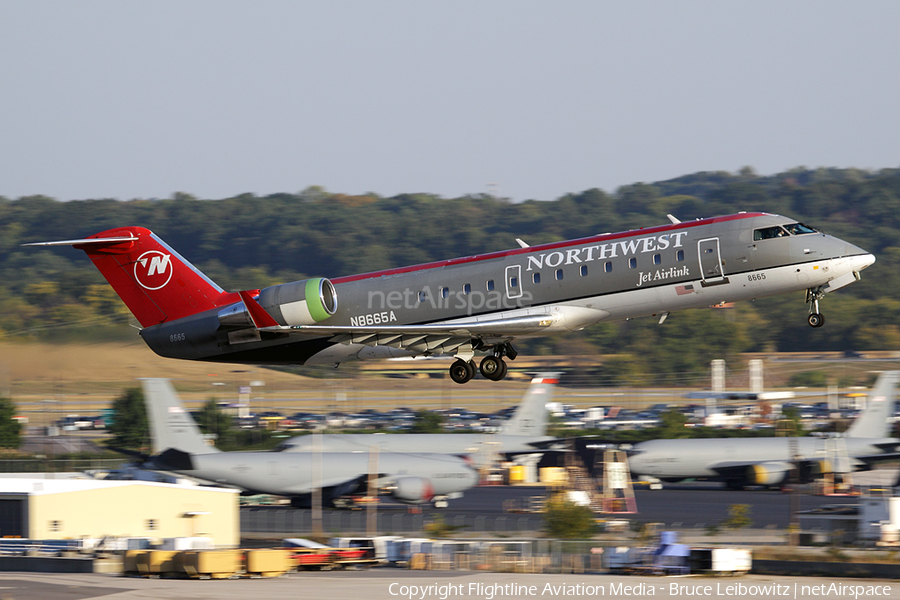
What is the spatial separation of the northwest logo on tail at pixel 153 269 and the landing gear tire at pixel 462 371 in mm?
7714

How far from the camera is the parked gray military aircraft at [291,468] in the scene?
39438 mm

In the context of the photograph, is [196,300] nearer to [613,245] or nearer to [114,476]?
[613,245]

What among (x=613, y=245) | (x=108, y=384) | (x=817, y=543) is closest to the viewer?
(x=613, y=245)

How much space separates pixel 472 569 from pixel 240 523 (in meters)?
13.1

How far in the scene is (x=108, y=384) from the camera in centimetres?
3881

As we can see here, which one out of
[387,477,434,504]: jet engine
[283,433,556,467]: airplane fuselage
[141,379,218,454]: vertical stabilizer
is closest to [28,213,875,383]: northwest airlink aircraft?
[141,379,218,454]: vertical stabilizer

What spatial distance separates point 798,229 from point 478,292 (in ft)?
24.3

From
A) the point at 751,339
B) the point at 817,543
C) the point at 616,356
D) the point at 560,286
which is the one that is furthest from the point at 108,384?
the point at 751,339

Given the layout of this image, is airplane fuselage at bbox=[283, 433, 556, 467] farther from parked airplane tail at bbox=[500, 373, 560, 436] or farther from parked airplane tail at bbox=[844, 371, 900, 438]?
parked airplane tail at bbox=[844, 371, 900, 438]

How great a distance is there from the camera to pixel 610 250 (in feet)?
76.9

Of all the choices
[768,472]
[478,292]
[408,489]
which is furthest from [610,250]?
[768,472]

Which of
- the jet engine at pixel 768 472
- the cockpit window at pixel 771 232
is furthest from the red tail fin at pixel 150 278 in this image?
the jet engine at pixel 768 472

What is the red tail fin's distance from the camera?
87.0 ft

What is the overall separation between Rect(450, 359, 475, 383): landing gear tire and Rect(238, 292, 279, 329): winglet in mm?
4498
